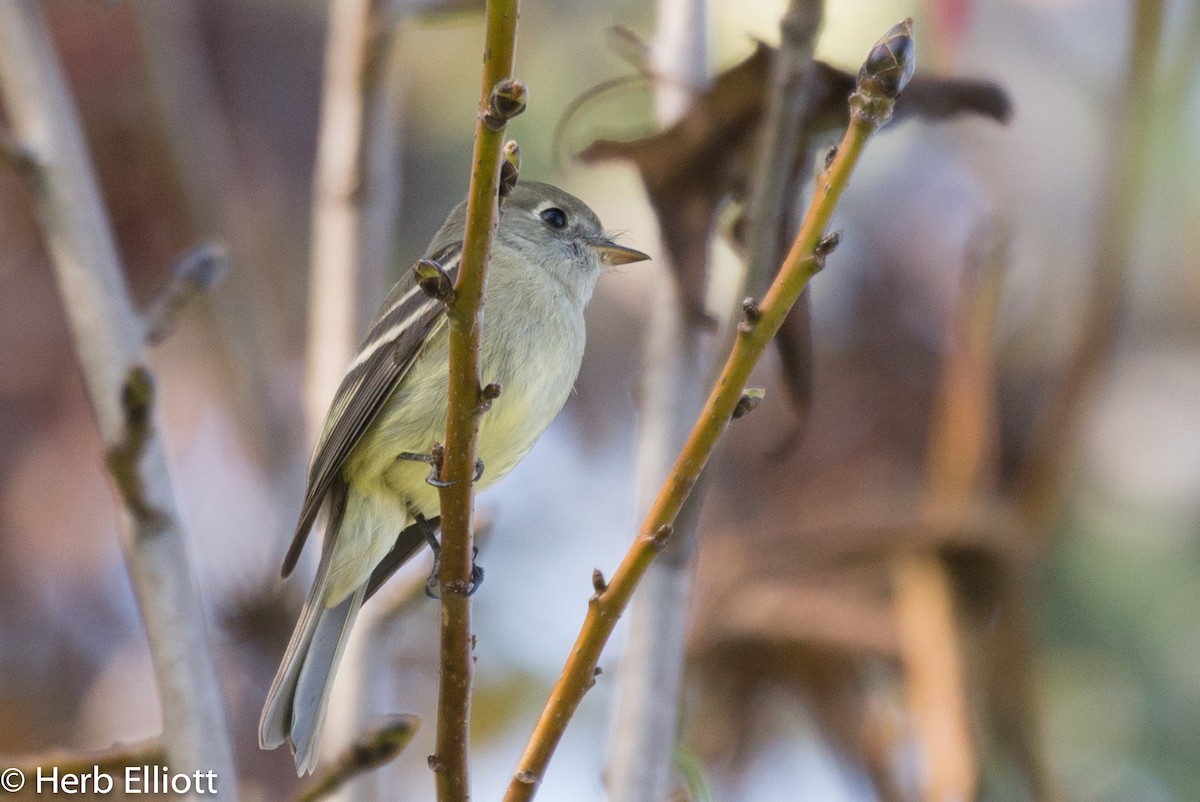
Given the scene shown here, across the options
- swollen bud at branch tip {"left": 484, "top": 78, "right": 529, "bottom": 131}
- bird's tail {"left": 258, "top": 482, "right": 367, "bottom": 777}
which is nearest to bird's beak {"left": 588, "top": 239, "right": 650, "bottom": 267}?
bird's tail {"left": 258, "top": 482, "right": 367, "bottom": 777}

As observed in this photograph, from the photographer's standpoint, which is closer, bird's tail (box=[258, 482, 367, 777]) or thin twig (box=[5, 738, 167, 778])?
thin twig (box=[5, 738, 167, 778])

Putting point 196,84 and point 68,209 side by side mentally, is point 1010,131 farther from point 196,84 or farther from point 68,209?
point 68,209

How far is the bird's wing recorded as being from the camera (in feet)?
10.0

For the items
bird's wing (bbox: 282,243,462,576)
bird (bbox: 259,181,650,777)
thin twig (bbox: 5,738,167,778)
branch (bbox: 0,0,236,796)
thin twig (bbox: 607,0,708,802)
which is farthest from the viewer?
bird's wing (bbox: 282,243,462,576)

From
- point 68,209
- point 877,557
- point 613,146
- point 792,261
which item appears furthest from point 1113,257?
point 68,209

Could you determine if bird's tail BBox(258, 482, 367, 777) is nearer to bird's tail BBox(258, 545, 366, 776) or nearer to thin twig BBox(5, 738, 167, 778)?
bird's tail BBox(258, 545, 366, 776)

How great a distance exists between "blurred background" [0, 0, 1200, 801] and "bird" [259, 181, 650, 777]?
0.25 metres

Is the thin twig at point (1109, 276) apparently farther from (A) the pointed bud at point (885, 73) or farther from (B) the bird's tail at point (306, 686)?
(B) the bird's tail at point (306, 686)

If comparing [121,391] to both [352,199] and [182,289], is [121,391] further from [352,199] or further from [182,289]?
[352,199]

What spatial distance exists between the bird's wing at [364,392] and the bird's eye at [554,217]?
1.47 ft

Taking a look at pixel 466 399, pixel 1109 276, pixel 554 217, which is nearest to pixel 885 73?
pixel 466 399

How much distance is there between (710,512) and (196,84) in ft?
7.76

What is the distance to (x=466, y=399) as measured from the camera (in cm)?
176

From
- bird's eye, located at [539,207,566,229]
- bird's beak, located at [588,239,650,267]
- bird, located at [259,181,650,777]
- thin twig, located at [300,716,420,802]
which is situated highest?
bird's eye, located at [539,207,566,229]
